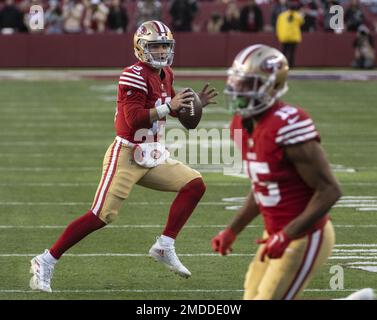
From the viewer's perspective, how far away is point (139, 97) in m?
A: 7.76

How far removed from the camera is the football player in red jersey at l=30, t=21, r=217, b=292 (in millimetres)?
7621

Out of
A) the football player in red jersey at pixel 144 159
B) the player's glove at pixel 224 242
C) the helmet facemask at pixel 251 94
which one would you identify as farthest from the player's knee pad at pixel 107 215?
the helmet facemask at pixel 251 94

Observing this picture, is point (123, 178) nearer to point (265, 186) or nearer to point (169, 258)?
point (169, 258)

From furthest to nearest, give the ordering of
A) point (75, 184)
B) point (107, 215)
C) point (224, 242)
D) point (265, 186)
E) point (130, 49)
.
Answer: point (130, 49) → point (75, 184) → point (107, 215) → point (224, 242) → point (265, 186)

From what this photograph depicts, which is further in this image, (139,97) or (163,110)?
(139,97)

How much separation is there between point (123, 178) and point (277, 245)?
8.78 ft

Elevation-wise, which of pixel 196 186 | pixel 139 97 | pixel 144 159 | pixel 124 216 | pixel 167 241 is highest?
pixel 139 97

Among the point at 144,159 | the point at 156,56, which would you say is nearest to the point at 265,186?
the point at 144,159

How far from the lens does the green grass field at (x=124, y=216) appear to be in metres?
7.79

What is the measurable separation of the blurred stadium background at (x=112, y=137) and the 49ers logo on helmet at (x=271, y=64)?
7.69 feet

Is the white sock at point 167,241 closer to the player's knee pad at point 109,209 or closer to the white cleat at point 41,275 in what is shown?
the player's knee pad at point 109,209
